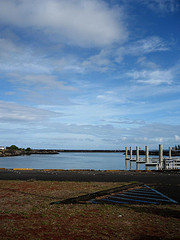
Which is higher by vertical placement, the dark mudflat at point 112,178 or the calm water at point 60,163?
the dark mudflat at point 112,178

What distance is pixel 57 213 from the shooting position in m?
7.11

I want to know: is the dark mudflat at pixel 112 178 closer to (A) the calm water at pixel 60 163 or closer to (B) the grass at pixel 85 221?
(B) the grass at pixel 85 221

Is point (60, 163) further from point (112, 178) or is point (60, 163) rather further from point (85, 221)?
point (85, 221)

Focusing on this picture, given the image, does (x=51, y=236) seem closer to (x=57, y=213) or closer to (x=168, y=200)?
(x=57, y=213)

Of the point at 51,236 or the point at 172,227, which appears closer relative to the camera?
the point at 51,236

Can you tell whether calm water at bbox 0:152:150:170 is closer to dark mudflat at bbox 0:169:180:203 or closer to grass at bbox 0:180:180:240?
dark mudflat at bbox 0:169:180:203

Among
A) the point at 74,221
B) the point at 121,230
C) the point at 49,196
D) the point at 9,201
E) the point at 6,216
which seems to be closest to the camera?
the point at 121,230

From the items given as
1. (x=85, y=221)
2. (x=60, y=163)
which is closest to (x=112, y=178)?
(x=85, y=221)

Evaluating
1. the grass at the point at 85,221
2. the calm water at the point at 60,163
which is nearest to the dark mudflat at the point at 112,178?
the grass at the point at 85,221

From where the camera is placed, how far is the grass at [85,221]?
526 cm

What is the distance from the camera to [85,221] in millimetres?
6301

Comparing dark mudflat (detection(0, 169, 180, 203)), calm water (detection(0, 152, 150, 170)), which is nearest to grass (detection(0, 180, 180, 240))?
dark mudflat (detection(0, 169, 180, 203))

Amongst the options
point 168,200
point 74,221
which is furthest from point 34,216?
point 168,200

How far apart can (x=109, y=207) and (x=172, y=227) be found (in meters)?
2.52
